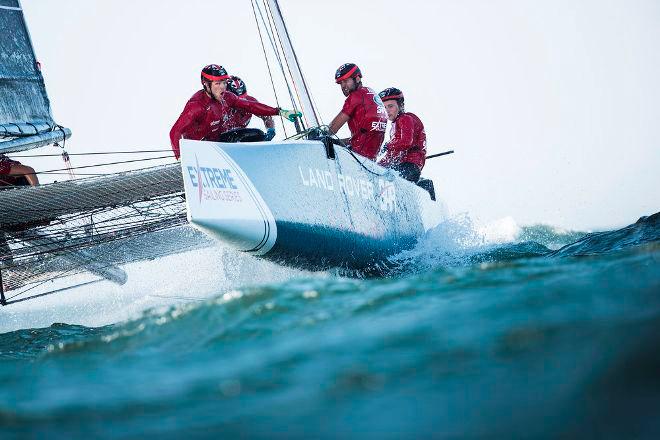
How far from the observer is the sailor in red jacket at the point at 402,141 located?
7652mm

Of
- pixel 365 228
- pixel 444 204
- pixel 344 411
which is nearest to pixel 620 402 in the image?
pixel 344 411

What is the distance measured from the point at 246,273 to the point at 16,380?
2.95 m

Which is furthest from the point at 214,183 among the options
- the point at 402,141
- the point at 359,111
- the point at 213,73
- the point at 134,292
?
the point at 134,292

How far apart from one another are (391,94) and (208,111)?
7.97 ft

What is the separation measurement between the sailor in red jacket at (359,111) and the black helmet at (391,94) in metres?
1.27

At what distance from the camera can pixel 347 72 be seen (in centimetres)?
642

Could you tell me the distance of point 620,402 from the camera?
1.37m

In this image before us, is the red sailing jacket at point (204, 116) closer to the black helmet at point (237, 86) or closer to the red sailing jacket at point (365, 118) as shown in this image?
the red sailing jacket at point (365, 118)

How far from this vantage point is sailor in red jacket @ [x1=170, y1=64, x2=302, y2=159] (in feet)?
19.1

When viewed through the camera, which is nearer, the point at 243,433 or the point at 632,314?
the point at 243,433

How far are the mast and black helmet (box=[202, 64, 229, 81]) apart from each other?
50 centimetres

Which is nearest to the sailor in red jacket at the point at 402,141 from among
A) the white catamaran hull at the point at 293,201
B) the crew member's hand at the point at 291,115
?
the white catamaran hull at the point at 293,201

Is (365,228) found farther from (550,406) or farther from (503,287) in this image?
(550,406)

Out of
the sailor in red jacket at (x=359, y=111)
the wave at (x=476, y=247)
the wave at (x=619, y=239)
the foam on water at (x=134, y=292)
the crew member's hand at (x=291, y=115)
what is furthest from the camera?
the foam on water at (x=134, y=292)
